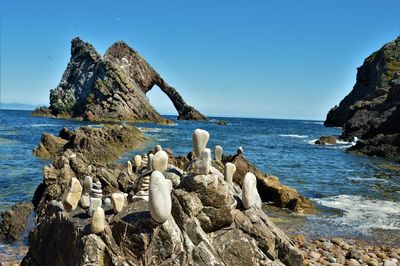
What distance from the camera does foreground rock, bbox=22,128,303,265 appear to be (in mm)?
7234

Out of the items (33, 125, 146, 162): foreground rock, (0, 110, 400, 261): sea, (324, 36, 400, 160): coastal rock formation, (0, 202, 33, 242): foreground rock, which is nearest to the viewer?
(0, 202, 33, 242): foreground rock

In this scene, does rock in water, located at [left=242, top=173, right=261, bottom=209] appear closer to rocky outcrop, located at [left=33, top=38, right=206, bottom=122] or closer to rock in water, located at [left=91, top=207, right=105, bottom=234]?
rock in water, located at [left=91, top=207, right=105, bottom=234]

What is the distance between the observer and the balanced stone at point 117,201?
7.72 meters

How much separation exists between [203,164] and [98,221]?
2122 millimetres

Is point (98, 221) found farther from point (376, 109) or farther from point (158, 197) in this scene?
point (376, 109)

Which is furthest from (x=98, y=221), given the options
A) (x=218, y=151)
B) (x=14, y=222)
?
(x=14, y=222)

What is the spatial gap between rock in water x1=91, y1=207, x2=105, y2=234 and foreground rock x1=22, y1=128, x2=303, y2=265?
0.05 m

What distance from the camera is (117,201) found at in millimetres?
7793

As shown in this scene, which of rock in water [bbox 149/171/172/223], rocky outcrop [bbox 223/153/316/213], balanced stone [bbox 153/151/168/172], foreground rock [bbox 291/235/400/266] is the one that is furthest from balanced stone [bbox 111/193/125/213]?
rocky outcrop [bbox 223/153/316/213]

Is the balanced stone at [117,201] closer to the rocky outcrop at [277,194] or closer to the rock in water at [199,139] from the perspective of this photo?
the rock in water at [199,139]

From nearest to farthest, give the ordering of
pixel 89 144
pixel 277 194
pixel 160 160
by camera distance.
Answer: pixel 160 160 → pixel 277 194 → pixel 89 144

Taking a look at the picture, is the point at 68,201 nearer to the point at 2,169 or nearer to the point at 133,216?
the point at 133,216

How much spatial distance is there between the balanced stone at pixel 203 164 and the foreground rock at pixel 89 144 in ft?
71.3

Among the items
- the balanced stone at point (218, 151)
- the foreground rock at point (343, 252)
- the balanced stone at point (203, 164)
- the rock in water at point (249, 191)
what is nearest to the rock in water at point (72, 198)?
the balanced stone at point (203, 164)
